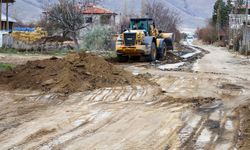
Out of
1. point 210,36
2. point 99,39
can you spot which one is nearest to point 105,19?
point 99,39

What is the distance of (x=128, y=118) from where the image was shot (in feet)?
33.4

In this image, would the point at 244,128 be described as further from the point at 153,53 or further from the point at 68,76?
the point at 153,53

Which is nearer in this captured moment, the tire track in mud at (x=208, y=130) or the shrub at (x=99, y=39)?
the tire track in mud at (x=208, y=130)

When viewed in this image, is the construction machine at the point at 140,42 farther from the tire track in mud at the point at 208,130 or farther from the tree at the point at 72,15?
the tire track in mud at the point at 208,130

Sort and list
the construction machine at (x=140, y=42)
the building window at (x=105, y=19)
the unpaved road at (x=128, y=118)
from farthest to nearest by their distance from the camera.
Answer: the building window at (x=105, y=19), the construction machine at (x=140, y=42), the unpaved road at (x=128, y=118)

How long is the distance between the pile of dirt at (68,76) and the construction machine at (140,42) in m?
9.00

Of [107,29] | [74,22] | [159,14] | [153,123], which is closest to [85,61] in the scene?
[153,123]

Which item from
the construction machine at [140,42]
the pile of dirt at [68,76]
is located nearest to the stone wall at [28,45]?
the construction machine at [140,42]

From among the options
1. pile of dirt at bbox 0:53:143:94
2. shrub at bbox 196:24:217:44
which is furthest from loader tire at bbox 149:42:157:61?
shrub at bbox 196:24:217:44

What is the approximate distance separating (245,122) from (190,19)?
158m

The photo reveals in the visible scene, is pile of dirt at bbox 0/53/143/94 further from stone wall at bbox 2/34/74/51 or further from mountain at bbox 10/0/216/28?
mountain at bbox 10/0/216/28

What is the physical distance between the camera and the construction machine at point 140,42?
26.3 m

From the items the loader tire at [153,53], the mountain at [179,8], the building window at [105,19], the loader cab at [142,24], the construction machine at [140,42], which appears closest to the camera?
the construction machine at [140,42]

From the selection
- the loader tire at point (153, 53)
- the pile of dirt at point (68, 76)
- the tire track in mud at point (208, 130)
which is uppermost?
the loader tire at point (153, 53)
